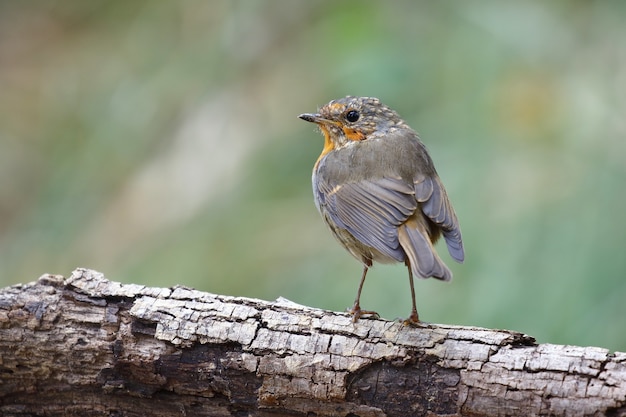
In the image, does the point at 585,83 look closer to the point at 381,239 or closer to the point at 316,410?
the point at 381,239

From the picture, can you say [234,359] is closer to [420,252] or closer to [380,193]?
[420,252]

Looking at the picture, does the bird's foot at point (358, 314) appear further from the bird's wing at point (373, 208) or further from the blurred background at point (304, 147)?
the blurred background at point (304, 147)

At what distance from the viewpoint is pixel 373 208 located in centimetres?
377

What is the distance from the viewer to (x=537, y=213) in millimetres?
5086

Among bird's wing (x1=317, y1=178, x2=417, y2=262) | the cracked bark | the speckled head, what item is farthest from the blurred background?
the cracked bark

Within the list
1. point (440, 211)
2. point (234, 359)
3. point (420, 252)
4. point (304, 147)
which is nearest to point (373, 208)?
point (440, 211)

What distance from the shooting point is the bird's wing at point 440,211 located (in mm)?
3655

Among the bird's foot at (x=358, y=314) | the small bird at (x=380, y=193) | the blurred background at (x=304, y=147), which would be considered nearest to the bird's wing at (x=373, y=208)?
the small bird at (x=380, y=193)

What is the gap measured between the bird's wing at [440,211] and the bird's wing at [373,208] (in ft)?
0.14

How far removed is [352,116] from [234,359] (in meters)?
1.50

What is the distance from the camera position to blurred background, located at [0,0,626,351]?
4930 millimetres

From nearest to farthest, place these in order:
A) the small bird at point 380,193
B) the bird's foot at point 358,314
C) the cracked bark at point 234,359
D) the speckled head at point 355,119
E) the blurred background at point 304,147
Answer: the cracked bark at point 234,359 < the bird's foot at point 358,314 < the small bird at point 380,193 < the speckled head at point 355,119 < the blurred background at point 304,147

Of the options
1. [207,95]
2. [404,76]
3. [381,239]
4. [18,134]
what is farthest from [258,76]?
[381,239]

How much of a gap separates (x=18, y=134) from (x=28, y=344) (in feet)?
17.7
